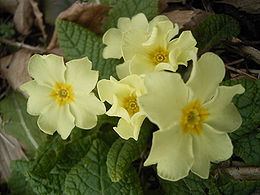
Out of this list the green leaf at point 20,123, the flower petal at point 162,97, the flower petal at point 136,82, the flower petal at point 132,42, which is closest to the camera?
the flower petal at point 162,97

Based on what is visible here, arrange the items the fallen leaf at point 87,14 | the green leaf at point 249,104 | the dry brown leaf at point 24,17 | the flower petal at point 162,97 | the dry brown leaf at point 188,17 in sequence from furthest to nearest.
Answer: the dry brown leaf at point 24,17 < the fallen leaf at point 87,14 < the dry brown leaf at point 188,17 < the green leaf at point 249,104 < the flower petal at point 162,97

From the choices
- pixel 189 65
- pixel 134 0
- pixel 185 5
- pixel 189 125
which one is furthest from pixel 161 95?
pixel 185 5

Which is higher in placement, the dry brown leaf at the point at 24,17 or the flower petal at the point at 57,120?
the flower petal at the point at 57,120

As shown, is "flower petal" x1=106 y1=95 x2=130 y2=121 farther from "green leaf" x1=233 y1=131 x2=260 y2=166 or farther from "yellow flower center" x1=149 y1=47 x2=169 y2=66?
"green leaf" x1=233 y1=131 x2=260 y2=166

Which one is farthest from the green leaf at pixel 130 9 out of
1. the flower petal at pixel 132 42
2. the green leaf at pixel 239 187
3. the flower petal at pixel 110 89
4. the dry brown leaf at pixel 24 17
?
the green leaf at pixel 239 187

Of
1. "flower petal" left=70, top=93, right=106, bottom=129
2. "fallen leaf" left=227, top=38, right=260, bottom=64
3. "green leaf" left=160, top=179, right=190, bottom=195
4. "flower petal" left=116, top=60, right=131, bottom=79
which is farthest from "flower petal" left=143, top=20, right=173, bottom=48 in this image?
"green leaf" left=160, top=179, right=190, bottom=195

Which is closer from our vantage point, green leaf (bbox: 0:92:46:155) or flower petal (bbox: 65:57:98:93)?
flower petal (bbox: 65:57:98:93)

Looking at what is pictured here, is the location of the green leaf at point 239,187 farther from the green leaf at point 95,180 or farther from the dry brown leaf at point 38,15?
the dry brown leaf at point 38,15

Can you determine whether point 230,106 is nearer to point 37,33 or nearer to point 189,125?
point 189,125
